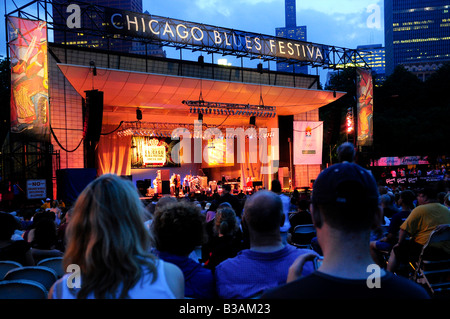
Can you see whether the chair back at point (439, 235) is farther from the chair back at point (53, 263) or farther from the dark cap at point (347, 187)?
the chair back at point (53, 263)

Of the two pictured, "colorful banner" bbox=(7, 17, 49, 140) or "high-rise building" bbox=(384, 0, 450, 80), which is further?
"high-rise building" bbox=(384, 0, 450, 80)

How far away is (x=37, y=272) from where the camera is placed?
10.0ft

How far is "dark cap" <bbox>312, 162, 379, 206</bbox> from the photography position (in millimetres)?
1107

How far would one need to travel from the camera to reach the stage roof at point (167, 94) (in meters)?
14.9

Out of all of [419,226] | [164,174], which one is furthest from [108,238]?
[164,174]

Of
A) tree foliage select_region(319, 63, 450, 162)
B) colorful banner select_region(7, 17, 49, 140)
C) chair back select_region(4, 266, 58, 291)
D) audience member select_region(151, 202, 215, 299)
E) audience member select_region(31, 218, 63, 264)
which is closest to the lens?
audience member select_region(151, 202, 215, 299)

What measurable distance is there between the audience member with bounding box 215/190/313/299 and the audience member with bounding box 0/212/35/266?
2422 millimetres

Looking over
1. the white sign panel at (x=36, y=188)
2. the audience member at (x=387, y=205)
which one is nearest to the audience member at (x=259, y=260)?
the audience member at (x=387, y=205)

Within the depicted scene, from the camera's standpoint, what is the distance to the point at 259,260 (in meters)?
1.98

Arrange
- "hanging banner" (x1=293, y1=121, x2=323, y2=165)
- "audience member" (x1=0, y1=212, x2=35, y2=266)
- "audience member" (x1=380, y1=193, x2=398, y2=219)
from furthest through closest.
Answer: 1. "hanging banner" (x1=293, y1=121, x2=323, y2=165)
2. "audience member" (x1=380, y1=193, x2=398, y2=219)
3. "audience member" (x1=0, y1=212, x2=35, y2=266)

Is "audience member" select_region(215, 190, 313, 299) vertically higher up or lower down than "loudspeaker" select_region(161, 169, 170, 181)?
higher up

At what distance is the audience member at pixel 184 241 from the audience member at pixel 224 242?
2.67 ft

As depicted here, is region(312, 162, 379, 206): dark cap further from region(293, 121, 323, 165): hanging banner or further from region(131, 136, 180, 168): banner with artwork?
region(131, 136, 180, 168): banner with artwork

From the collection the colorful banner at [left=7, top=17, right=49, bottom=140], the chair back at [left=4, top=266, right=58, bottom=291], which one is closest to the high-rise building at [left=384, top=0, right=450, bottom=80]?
the colorful banner at [left=7, top=17, right=49, bottom=140]
